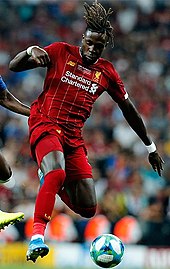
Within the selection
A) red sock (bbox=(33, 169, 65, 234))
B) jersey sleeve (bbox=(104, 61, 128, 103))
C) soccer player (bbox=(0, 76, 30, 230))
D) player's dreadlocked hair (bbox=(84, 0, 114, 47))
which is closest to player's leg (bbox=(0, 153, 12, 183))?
soccer player (bbox=(0, 76, 30, 230))

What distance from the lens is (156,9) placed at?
2175 cm

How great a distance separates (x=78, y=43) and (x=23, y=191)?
6115 millimetres

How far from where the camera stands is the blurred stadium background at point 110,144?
14.1 m

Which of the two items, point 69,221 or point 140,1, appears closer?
point 69,221

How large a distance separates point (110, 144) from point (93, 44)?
28.3 ft

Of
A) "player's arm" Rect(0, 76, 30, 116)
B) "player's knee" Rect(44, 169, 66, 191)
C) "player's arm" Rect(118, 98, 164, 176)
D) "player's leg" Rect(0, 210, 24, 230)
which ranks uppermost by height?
"player's arm" Rect(0, 76, 30, 116)

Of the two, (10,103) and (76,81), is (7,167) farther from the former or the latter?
(76,81)

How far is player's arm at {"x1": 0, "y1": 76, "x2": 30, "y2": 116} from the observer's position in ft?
31.7

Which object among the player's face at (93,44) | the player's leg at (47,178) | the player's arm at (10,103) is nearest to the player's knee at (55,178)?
the player's leg at (47,178)

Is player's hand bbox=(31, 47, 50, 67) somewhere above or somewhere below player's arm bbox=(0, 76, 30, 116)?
below

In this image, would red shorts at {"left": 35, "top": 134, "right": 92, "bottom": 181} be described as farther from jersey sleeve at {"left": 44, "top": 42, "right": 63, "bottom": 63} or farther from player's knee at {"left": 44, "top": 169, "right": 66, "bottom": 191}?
jersey sleeve at {"left": 44, "top": 42, "right": 63, "bottom": 63}

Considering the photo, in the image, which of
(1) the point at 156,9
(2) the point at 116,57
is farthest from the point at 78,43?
(1) the point at 156,9

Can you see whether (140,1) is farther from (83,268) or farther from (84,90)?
(84,90)

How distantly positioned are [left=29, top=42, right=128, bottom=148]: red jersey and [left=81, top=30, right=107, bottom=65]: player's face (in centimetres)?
22
